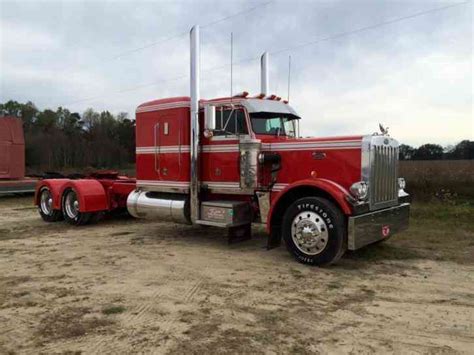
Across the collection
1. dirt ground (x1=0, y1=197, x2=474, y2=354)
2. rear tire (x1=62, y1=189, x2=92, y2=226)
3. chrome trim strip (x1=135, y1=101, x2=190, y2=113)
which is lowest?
dirt ground (x1=0, y1=197, x2=474, y2=354)

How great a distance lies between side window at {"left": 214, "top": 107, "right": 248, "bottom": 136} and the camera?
8266mm

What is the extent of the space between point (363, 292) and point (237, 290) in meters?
1.54

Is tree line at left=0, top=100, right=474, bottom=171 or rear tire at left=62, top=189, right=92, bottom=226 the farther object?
tree line at left=0, top=100, right=474, bottom=171

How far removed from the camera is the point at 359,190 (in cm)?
671

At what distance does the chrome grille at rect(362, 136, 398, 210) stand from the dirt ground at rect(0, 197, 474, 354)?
97 centimetres

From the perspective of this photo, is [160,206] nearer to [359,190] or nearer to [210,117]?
[210,117]

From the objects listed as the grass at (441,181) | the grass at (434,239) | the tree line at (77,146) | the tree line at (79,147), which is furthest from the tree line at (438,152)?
the tree line at (79,147)

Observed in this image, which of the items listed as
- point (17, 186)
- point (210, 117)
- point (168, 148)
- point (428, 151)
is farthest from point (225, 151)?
point (428, 151)

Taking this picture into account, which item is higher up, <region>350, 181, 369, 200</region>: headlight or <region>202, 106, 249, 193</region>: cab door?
<region>202, 106, 249, 193</region>: cab door

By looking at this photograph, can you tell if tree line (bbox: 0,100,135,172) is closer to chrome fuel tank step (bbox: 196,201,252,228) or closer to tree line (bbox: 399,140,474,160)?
tree line (bbox: 399,140,474,160)

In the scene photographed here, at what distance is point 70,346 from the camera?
13.3ft

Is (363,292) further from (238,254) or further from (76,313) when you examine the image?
(76,313)

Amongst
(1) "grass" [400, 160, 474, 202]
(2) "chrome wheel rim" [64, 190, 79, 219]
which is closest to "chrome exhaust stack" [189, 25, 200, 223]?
(2) "chrome wheel rim" [64, 190, 79, 219]

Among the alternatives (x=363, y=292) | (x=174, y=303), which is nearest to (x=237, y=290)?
(x=174, y=303)
